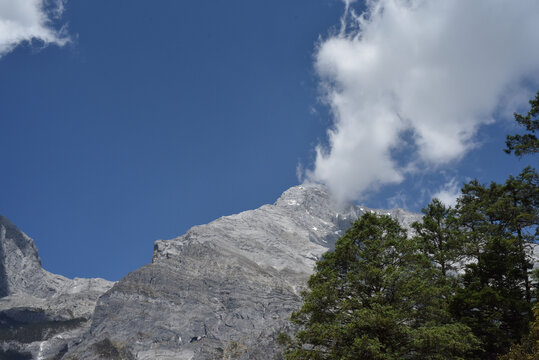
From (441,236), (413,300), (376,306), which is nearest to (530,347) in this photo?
(413,300)

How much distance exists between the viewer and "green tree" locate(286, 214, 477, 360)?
20.6m

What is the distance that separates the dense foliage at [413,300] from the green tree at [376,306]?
47 mm

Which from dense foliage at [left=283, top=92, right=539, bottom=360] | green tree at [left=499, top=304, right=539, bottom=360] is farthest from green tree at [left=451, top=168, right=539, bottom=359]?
green tree at [left=499, top=304, right=539, bottom=360]

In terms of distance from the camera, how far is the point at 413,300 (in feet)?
72.3

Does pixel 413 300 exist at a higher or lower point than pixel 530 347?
higher

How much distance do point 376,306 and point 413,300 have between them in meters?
2.20

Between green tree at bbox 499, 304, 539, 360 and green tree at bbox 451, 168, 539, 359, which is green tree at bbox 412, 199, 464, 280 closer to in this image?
green tree at bbox 451, 168, 539, 359

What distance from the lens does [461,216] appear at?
34750mm

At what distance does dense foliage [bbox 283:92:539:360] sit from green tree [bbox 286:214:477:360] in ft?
0.16

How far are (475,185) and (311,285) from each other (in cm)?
2227

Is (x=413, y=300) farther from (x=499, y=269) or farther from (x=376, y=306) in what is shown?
(x=499, y=269)

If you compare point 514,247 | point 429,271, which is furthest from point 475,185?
point 429,271

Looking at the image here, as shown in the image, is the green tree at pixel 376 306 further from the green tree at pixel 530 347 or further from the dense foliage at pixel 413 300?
the green tree at pixel 530 347

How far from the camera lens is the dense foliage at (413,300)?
68.6 ft
